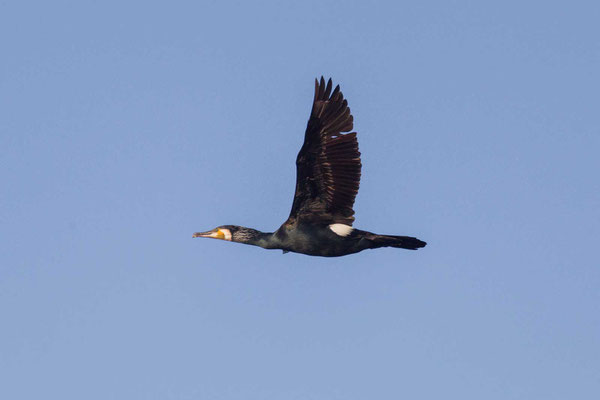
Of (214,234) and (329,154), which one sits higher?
(329,154)

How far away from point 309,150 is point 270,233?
7.59 feet

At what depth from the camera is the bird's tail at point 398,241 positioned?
86.5ft

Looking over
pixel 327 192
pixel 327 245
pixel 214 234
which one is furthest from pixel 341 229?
pixel 214 234

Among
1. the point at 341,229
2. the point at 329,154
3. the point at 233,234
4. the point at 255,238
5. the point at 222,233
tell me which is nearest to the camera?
the point at 329,154

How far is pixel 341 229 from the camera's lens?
26594mm

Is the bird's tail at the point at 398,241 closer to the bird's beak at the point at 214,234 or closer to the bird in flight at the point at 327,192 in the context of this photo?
the bird in flight at the point at 327,192

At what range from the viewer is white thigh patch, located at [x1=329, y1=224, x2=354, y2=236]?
2655cm

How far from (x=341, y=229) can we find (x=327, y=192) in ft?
2.74

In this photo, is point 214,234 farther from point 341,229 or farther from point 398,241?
point 398,241

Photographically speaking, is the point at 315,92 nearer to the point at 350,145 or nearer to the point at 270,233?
the point at 350,145

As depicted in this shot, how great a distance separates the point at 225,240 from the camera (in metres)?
28.1

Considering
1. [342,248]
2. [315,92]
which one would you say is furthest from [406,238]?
[315,92]

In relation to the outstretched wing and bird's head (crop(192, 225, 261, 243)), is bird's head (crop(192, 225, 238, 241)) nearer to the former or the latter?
bird's head (crop(192, 225, 261, 243))

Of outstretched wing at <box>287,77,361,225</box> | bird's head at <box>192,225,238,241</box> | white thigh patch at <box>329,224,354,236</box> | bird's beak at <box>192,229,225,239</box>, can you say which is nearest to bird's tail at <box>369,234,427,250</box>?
white thigh patch at <box>329,224,354,236</box>
